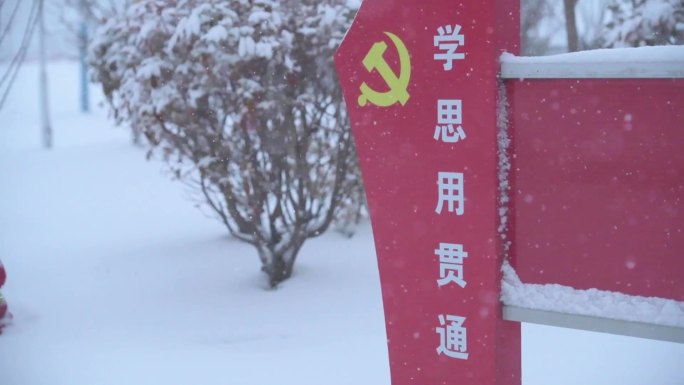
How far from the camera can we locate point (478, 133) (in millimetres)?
2775

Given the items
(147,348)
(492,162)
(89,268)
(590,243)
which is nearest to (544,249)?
(590,243)

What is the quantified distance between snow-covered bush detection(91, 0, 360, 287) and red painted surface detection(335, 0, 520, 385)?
224cm

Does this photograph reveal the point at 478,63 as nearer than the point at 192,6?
Yes

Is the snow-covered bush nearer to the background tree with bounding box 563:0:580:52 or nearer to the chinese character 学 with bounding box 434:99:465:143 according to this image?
the chinese character 学 with bounding box 434:99:465:143

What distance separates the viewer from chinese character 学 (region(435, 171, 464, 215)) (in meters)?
2.85

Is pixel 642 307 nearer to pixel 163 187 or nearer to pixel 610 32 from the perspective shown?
pixel 610 32

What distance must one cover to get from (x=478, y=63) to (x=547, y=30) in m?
13.2

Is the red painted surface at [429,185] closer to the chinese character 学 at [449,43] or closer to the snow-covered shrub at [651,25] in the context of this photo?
the chinese character 学 at [449,43]

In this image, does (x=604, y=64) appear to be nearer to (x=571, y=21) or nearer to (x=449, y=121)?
(x=449, y=121)

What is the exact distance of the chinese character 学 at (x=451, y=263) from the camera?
9.52 feet

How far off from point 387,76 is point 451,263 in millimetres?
813


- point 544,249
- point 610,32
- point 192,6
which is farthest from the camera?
point 610,32

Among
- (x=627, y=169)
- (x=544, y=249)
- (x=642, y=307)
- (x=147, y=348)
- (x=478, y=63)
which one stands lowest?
(x=147, y=348)

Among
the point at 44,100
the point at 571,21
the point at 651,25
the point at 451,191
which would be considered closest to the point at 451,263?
the point at 451,191
